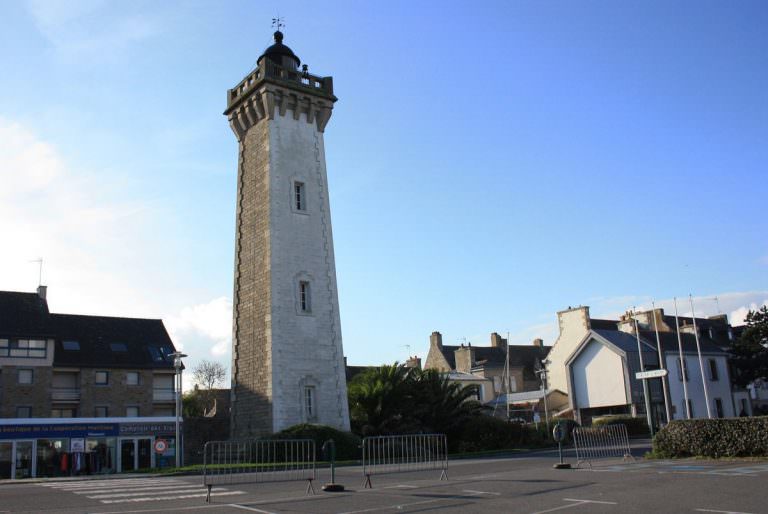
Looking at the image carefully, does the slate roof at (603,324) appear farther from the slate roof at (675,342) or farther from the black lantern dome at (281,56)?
the black lantern dome at (281,56)

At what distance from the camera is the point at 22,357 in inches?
1662

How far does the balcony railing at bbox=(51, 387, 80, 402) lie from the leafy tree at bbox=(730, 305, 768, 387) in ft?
149

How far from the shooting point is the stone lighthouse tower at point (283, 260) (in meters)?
28.2

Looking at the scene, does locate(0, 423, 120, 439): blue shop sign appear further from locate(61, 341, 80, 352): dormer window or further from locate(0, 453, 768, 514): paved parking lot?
locate(61, 341, 80, 352): dormer window

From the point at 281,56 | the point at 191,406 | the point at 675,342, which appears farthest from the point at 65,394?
the point at 675,342

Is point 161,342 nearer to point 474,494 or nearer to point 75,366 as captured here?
point 75,366

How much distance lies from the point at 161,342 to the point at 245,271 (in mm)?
22942

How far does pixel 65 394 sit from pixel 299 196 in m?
24.5

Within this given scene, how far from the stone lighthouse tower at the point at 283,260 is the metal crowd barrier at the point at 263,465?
4.74 ft

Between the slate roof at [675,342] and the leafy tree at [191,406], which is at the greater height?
the slate roof at [675,342]

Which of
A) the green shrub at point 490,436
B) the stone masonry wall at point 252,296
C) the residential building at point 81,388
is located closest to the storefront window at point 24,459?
the residential building at point 81,388

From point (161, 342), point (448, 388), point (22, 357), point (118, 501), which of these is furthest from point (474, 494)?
point (161, 342)

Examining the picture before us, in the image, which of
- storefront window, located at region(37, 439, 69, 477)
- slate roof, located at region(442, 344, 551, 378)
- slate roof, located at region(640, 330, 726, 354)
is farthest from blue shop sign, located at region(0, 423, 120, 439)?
slate roof, located at region(442, 344, 551, 378)

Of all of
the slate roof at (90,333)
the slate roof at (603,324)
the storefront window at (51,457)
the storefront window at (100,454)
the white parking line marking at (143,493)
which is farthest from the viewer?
the slate roof at (603,324)
